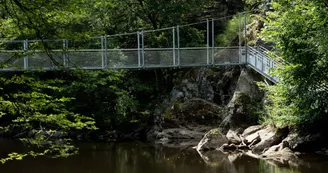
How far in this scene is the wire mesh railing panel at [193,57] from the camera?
42.5 feet

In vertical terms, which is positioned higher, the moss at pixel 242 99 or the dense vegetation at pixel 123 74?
the dense vegetation at pixel 123 74

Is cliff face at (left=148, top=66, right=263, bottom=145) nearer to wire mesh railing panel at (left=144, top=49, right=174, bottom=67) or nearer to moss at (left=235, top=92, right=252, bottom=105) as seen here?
moss at (left=235, top=92, right=252, bottom=105)

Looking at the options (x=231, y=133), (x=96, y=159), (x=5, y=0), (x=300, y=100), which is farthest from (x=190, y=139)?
(x=5, y=0)

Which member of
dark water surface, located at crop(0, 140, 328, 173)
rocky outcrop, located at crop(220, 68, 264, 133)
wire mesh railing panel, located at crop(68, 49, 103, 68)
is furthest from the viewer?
rocky outcrop, located at crop(220, 68, 264, 133)

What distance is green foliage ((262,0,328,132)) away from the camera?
7.44 meters

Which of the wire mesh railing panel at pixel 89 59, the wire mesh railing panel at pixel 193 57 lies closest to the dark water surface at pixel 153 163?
the wire mesh railing panel at pixel 89 59

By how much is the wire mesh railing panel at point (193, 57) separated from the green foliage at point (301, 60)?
4391mm

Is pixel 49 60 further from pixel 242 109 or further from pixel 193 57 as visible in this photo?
pixel 242 109

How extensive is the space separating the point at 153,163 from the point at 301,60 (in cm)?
414

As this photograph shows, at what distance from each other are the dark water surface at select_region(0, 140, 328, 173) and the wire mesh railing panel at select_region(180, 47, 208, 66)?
3.05 m

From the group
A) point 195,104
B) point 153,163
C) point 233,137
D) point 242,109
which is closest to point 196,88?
point 195,104

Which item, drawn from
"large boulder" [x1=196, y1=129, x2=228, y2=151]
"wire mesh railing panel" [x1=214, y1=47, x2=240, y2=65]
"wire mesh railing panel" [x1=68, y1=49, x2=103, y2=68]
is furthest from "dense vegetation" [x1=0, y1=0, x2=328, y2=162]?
"wire mesh railing panel" [x1=214, y1=47, x2=240, y2=65]

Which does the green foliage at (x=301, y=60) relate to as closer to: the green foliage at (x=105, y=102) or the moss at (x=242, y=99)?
the moss at (x=242, y=99)

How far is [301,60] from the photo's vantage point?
780 centimetres
